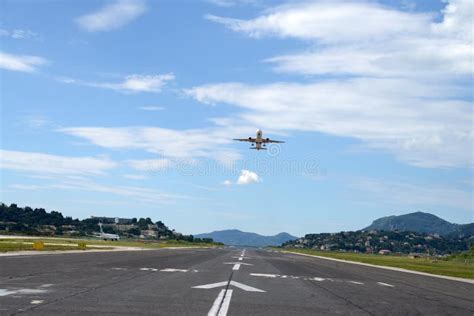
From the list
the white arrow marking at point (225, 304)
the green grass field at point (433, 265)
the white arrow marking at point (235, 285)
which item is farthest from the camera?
the green grass field at point (433, 265)

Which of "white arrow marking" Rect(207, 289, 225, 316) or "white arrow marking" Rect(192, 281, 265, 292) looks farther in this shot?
"white arrow marking" Rect(192, 281, 265, 292)

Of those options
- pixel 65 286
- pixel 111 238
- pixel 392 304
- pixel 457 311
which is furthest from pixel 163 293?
pixel 111 238

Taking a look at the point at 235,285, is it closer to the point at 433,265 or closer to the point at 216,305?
the point at 216,305

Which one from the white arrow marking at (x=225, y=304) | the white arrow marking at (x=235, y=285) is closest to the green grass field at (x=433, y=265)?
the white arrow marking at (x=235, y=285)

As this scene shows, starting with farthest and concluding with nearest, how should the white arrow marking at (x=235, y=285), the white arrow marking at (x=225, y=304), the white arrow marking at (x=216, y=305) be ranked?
the white arrow marking at (x=235, y=285) → the white arrow marking at (x=225, y=304) → the white arrow marking at (x=216, y=305)

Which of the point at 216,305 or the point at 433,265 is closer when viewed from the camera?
the point at 216,305

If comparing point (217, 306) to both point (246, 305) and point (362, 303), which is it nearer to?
point (246, 305)

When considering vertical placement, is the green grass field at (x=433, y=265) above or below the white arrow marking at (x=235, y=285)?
above

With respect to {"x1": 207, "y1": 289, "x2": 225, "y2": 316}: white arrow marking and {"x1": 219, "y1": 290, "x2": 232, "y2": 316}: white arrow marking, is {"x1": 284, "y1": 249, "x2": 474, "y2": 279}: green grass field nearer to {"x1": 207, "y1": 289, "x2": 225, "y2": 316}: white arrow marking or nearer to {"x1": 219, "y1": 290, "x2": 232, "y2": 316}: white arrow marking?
{"x1": 219, "y1": 290, "x2": 232, "y2": 316}: white arrow marking

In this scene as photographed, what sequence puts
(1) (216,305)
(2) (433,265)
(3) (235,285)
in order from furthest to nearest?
(2) (433,265)
(3) (235,285)
(1) (216,305)

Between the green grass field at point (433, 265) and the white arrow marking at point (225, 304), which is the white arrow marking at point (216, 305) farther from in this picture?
the green grass field at point (433, 265)

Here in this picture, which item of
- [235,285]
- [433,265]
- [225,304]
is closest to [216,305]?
[225,304]

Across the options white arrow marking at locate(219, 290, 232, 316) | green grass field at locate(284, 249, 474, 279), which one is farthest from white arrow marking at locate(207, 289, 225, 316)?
green grass field at locate(284, 249, 474, 279)

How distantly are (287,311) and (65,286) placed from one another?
7371mm
